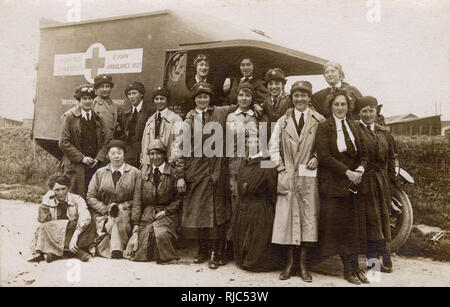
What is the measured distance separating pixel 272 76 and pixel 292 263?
1.77 metres

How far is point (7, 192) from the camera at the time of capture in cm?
514

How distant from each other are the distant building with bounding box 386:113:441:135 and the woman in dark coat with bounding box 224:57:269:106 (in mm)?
1485

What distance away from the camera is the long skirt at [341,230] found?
11.1 ft

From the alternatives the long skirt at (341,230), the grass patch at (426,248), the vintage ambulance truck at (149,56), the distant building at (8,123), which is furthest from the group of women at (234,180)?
the distant building at (8,123)

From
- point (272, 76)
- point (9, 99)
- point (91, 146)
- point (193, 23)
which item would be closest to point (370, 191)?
Result: point (272, 76)

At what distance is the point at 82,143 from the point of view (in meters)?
4.36

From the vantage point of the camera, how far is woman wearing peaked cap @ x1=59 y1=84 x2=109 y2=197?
432 cm

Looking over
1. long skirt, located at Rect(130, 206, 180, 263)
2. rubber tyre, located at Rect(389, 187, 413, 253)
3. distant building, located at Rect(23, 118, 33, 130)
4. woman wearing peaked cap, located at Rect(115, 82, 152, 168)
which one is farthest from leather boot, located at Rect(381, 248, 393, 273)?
distant building, located at Rect(23, 118, 33, 130)

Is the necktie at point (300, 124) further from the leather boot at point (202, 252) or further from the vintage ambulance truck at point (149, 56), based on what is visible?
the leather boot at point (202, 252)

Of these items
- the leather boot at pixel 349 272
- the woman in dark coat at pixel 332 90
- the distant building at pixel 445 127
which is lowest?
the leather boot at pixel 349 272

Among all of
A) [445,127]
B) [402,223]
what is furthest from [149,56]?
[445,127]

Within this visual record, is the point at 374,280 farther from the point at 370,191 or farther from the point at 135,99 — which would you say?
the point at 135,99

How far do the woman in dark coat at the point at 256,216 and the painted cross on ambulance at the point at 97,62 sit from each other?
6.06 ft
